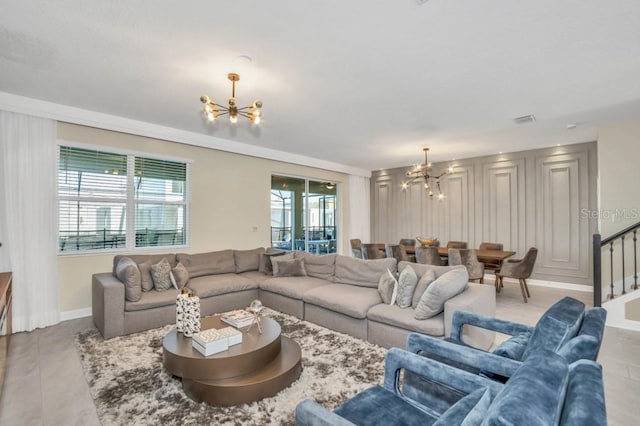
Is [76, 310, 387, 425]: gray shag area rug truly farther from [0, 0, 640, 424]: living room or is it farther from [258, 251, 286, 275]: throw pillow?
[258, 251, 286, 275]: throw pillow

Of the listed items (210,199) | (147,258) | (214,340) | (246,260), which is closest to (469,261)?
(246,260)

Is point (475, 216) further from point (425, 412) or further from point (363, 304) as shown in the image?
point (425, 412)

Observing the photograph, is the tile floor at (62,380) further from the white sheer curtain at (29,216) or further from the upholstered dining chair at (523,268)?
the upholstered dining chair at (523,268)

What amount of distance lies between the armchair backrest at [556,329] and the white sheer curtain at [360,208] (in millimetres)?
7116

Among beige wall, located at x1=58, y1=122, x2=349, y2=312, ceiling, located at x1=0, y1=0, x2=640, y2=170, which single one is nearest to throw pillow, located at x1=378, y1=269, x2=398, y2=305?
ceiling, located at x1=0, y1=0, x2=640, y2=170

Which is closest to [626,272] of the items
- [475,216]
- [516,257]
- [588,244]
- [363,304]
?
[588,244]

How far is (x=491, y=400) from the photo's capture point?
1160mm

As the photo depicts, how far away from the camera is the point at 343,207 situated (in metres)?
8.72

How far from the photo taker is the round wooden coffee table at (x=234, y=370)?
7.34 ft

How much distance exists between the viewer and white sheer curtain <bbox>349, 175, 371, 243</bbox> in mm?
8836

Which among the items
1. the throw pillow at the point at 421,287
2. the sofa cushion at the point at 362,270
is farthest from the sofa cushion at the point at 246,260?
the throw pillow at the point at 421,287

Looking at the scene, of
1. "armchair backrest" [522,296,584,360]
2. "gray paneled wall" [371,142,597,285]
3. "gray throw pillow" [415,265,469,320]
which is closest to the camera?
"armchair backrest" [522,296,584,360]

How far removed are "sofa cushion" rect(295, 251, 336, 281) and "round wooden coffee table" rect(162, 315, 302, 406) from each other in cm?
219

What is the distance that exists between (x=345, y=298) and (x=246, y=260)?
232cm
